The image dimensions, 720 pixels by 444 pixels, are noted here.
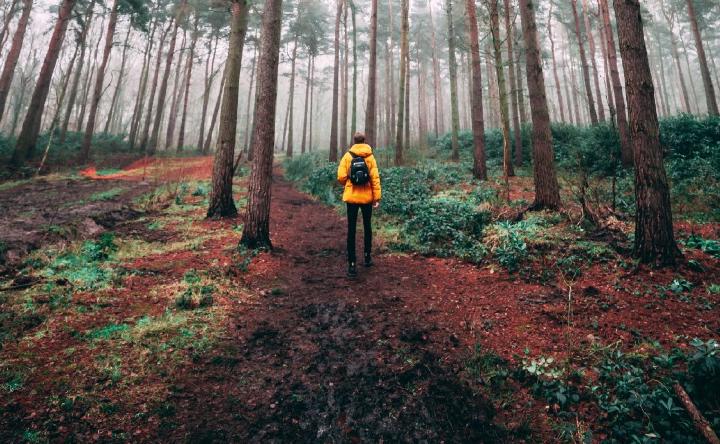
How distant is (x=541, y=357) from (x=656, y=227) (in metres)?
2.89

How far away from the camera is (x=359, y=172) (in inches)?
229

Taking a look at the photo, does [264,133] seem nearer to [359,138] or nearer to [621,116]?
[359,138]

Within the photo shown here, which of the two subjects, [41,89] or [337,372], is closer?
[337,372]

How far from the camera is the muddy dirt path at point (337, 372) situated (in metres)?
2.70

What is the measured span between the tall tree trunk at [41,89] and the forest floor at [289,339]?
1184 cm

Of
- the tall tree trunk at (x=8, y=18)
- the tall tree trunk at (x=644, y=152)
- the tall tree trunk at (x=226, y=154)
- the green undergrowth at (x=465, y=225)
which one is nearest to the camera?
the tall tree trunk at (x=644, y=152)

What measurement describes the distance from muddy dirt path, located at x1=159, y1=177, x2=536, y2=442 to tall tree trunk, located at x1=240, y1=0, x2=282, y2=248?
1.26 m

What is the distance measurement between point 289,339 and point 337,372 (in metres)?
0.92

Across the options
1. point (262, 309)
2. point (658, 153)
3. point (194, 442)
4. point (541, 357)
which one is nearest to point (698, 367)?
point (541, 357)

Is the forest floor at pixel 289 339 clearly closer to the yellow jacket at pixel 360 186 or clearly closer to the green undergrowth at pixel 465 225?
the green undergrowth at pixel 465 225

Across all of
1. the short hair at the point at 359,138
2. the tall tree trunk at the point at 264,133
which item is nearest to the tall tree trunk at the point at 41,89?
the tall tree trunk at the point at 264,133

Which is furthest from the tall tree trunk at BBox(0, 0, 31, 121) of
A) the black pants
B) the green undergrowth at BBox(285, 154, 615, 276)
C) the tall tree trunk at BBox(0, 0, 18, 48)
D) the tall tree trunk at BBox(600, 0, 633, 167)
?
the tall tree trunk at BBox(600, 0, 633, 167)

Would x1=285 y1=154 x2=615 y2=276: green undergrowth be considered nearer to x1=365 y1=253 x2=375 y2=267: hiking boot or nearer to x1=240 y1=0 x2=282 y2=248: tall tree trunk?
x1=365 y1=253 x2=375 y2=267: hiking boot

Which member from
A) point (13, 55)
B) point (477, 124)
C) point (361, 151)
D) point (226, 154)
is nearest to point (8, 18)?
point (13, 55)
